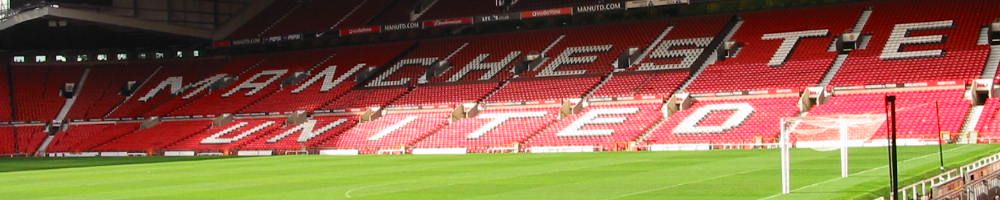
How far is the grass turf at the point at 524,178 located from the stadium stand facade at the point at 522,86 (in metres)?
8.79

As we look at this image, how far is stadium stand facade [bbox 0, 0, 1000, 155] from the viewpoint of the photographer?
4856cm

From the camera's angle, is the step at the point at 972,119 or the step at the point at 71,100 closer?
the step at the point at 972,119

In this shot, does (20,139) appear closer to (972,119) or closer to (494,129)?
(494,129)

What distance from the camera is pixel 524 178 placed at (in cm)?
2975

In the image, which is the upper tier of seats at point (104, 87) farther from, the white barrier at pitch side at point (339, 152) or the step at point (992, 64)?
the step at point (992, 64)

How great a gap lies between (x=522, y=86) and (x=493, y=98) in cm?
166

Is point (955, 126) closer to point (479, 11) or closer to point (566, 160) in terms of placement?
point (566, 160)

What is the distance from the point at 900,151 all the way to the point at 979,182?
17.2m

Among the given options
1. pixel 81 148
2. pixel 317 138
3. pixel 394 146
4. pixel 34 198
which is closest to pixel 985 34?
pixel 394 146

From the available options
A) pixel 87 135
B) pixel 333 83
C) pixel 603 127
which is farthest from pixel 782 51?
pixel 87 135

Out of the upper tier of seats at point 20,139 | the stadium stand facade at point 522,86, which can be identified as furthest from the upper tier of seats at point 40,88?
the upper tier of seats at point 20,139

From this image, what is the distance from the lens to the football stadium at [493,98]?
2911 centimetres

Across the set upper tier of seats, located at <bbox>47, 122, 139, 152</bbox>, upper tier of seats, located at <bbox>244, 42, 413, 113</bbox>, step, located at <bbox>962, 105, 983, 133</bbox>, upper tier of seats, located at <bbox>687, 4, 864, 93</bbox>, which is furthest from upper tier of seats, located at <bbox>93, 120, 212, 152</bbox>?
step, located at <bbox>962, 105, 983, 133</bbox>

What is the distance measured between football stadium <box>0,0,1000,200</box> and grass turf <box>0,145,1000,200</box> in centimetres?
13
